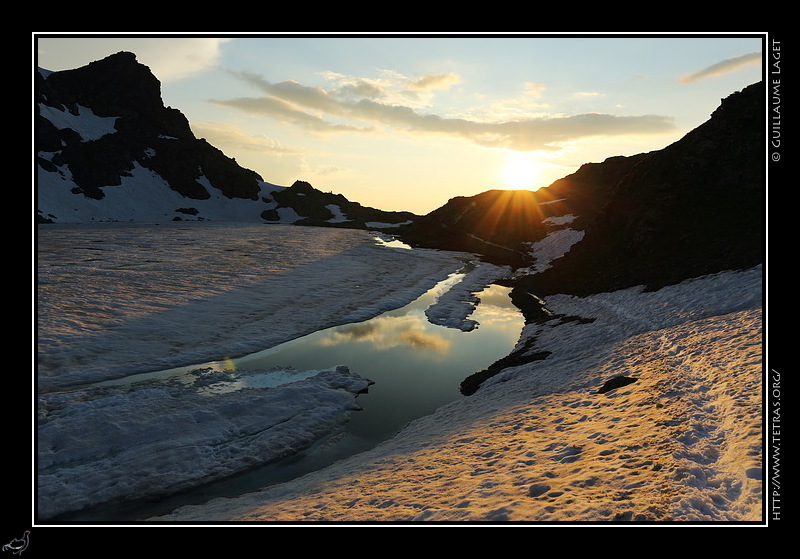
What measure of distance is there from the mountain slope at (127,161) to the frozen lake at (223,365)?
4907 inches

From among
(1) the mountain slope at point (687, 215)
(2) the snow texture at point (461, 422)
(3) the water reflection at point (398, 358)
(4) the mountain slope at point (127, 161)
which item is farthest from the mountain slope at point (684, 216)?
(4) the mountain slope at point (127, 161)

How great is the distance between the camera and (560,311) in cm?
3092

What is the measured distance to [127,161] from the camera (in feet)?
557

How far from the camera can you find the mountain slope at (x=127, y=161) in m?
148

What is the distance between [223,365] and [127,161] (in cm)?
18618

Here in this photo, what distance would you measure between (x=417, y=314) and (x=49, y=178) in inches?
6367

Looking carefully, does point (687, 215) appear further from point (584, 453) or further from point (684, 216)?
point (584, 453)

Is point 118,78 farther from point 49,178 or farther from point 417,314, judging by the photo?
point 417,314

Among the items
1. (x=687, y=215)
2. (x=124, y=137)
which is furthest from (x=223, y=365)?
(x=124, y=137)
